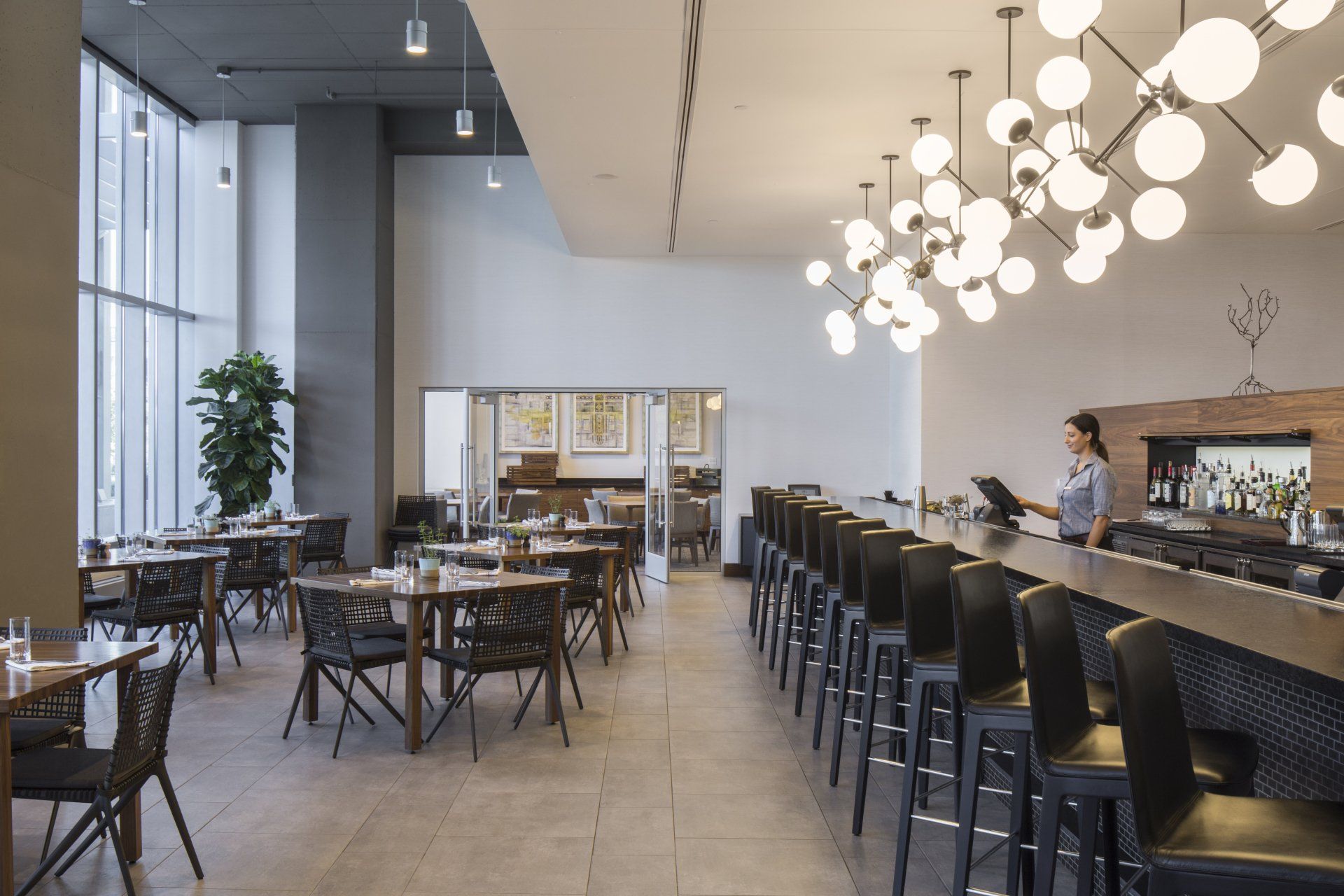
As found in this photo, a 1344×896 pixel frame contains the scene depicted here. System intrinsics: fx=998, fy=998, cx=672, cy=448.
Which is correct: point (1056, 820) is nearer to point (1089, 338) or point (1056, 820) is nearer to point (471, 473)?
point (1089, 338)

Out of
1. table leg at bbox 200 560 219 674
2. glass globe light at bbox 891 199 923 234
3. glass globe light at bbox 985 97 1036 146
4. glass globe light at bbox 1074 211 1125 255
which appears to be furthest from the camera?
table leg at bbox 200 560 219 674

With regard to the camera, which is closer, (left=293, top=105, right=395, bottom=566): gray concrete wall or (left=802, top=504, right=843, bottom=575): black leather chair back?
(left=802, top=504, right=843, bottom=575): black leather chair back

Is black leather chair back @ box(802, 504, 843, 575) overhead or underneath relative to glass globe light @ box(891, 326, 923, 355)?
underneath

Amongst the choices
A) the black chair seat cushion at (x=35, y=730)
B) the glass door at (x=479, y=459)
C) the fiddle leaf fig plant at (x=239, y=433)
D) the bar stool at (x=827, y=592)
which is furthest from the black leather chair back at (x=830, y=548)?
the fiddle leaf fig plant at (x=239, y=433)

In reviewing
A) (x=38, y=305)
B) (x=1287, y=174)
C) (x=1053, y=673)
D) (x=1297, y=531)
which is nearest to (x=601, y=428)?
(x=38, y=305)

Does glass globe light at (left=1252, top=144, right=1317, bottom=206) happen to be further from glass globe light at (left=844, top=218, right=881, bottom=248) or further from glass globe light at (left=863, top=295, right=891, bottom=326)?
glass globe light at (left=863, top=295, right=891, bottom=326)

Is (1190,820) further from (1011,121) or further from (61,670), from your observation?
(61,670)

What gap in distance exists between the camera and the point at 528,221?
35.9ft

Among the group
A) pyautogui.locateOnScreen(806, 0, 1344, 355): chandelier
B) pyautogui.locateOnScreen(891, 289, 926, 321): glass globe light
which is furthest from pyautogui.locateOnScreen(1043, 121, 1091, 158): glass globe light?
pyautogui.locateOnScreen(891, 289, 926, 321): glass globe light

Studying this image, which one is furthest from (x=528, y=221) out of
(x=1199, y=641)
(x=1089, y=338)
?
(x=1199, y=641)

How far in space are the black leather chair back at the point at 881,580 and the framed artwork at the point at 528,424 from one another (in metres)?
11.2

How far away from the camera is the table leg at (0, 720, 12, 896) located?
270cm

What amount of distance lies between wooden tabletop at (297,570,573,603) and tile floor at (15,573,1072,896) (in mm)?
738

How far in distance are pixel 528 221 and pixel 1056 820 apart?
976cm
